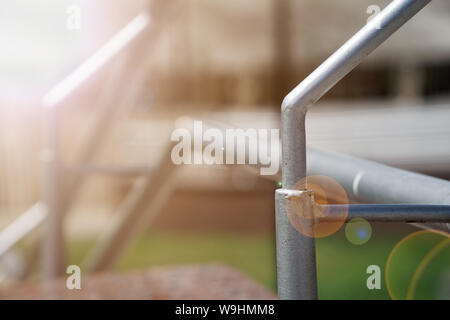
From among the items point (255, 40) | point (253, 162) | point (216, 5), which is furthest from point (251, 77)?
point (253, 162)

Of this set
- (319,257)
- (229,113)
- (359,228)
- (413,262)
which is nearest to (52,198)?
(359,228)

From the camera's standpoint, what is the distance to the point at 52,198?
1.22m

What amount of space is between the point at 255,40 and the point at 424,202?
748 centimetres

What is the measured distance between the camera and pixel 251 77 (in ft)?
25.6

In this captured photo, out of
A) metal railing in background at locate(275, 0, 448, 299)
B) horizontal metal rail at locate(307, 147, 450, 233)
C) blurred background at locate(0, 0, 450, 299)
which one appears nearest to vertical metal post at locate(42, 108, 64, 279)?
horizontal metal rail at locate(307, 147, 450, 233)

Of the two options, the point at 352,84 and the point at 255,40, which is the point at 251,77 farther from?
the point at 352,84

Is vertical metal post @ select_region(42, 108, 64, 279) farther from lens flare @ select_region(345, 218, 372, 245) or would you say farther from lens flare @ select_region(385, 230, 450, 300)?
lens flare @ select_region(385, 230, 450, 300)

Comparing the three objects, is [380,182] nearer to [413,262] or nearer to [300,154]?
[300,154]

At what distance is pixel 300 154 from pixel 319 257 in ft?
12.6

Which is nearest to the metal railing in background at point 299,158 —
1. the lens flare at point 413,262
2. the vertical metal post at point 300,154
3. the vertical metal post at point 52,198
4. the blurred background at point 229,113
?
the vertical metal post at point 300,154

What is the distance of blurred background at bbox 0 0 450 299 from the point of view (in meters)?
4.38

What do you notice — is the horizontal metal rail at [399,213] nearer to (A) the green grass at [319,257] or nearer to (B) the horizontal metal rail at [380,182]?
(B) the horizontal metal rail at [380,182]

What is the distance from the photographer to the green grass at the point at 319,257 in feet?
11.5

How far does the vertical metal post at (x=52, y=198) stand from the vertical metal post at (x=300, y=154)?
0.96 meters
